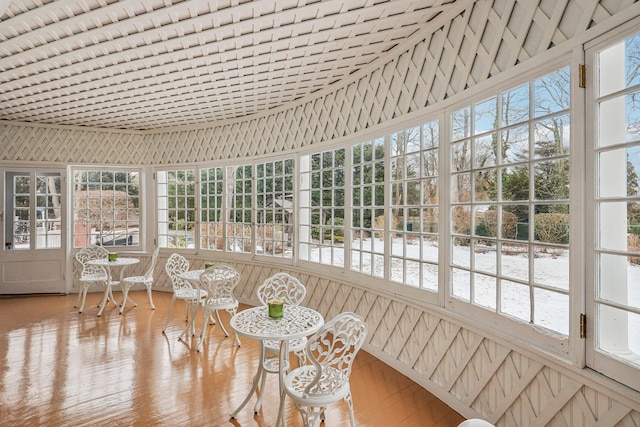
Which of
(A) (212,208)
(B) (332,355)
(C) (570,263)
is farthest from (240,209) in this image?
(C) (570,263)

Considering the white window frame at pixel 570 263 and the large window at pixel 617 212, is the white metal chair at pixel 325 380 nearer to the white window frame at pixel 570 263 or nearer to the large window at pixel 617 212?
the white window frame at pixel 570 263

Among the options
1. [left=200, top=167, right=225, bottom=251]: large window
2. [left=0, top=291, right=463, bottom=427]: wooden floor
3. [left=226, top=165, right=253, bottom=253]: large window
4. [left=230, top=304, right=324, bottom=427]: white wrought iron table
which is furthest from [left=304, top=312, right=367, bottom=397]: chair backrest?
[left=200, top=167, right=225, bottom=251]: large window

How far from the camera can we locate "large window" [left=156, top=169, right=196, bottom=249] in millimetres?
6422

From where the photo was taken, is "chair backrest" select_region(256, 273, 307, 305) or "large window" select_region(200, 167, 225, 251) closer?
"chair backrest" select_region(256, 273, 307, 305)

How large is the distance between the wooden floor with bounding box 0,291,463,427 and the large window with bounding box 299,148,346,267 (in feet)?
4.29

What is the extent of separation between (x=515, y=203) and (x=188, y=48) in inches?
121

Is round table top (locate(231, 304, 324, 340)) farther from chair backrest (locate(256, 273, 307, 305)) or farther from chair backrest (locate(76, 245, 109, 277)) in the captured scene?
chair backrest (locate(76, 245, 109, 277))

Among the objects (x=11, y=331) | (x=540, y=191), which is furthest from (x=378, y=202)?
(x=11, y=331)

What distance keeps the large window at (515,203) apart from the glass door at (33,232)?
6.64 m

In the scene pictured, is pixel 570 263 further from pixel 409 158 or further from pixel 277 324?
pixel 277 324

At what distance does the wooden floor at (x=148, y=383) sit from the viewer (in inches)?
99.4

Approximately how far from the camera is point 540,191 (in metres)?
2.08

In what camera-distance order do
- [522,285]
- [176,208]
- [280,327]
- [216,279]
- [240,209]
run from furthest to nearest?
[176,208] → [240,209] → [216,279] → [280,327] → [522,285]

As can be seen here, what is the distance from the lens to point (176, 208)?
6527 mm
